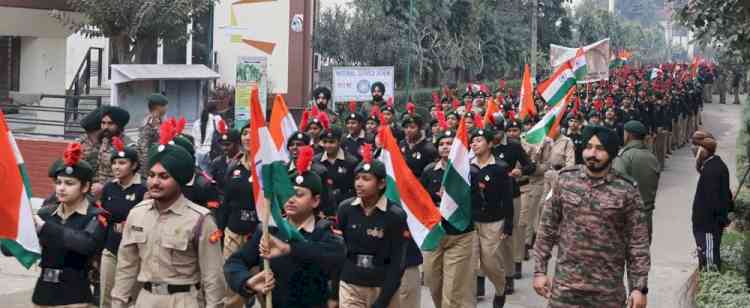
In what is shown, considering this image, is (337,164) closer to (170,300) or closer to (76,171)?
(76,171)

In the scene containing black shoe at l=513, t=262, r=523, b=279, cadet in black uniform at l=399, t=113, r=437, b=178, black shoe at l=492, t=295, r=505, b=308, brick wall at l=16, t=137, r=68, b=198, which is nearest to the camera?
black shoe at l=492, t=295, r=505, b=308

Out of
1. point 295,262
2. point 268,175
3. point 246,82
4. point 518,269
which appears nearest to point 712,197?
point 518,269

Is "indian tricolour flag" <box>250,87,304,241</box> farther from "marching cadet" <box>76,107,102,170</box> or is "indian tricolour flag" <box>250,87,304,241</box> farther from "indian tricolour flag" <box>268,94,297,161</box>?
"marching cadet" <box>76,107,102,170</box>

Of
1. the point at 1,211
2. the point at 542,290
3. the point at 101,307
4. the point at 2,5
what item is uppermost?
the point at 2,5

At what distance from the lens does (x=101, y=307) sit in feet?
28.7

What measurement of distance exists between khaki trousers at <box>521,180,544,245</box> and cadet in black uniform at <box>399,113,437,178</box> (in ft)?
5.93

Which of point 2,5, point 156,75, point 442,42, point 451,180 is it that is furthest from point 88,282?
point 442,42

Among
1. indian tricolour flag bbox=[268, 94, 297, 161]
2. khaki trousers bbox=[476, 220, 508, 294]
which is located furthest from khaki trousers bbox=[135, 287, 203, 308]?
khaki trousers bbox=[476, 220, 508, 294]

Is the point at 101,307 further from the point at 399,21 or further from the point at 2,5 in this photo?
the point at 399,21

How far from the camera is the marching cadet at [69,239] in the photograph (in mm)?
6852

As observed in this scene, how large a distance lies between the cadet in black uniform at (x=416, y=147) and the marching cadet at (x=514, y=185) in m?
0.71

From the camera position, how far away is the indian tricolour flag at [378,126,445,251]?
28.4 ft

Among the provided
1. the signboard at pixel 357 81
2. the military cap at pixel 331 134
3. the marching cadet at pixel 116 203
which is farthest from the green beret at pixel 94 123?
the signboard at pixel 357 81

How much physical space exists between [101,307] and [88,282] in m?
1.72
